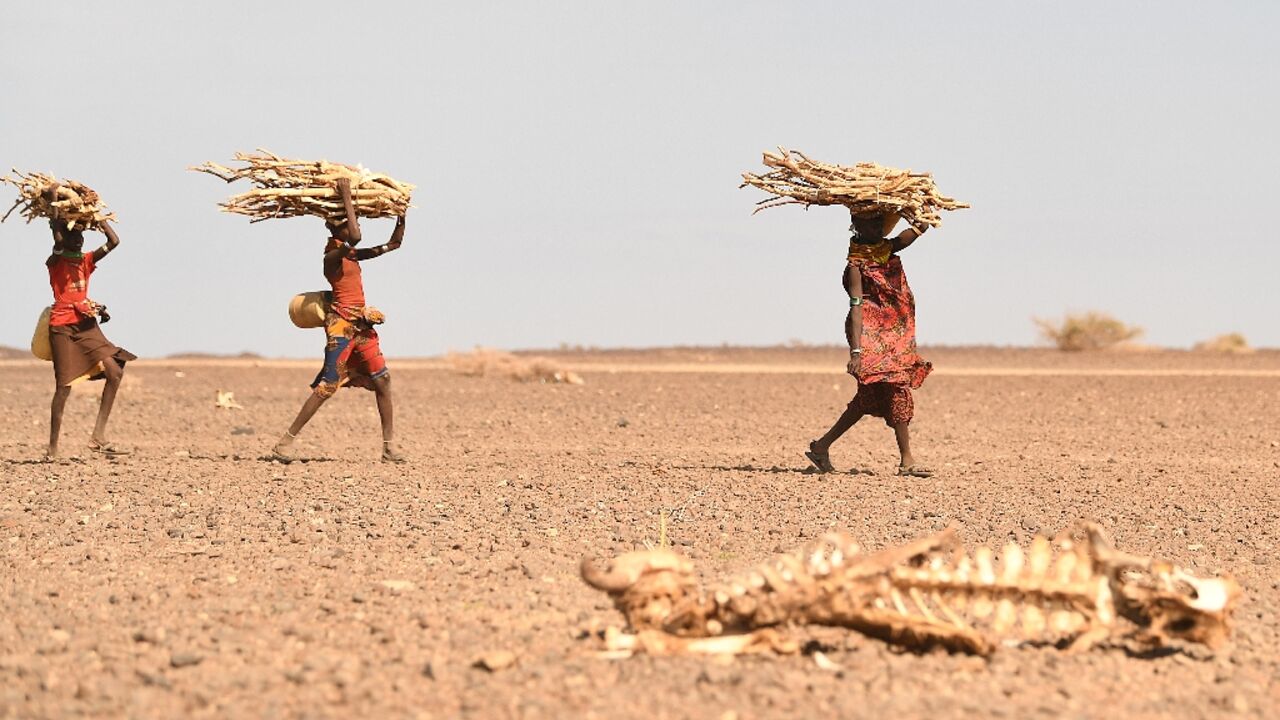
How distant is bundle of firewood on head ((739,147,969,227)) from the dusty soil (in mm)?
2121

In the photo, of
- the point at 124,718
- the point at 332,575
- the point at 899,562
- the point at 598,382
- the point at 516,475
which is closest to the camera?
the point at 124,718

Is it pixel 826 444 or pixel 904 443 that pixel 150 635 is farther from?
pixel 904 443

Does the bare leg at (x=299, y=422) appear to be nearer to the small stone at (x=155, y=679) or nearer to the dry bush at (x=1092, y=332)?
the small stone at (x=155, y=679)

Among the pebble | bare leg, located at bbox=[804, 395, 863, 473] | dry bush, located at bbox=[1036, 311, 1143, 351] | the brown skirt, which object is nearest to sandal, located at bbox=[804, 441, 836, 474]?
bare leg, located at bbox=[804, 395, 863, 473]

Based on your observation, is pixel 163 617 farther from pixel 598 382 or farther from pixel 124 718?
pixel 598 382

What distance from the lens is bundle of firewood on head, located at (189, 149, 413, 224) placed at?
38.9 ft

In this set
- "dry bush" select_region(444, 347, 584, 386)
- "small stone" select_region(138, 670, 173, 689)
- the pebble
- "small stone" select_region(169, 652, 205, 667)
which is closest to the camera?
"small stone" select_region(138, 670, 173, 689)

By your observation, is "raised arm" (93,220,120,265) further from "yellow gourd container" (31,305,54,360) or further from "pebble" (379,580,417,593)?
"pebble" (379,580,417,593)

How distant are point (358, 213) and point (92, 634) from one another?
6.58 metres

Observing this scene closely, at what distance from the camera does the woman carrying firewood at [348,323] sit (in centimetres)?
1227

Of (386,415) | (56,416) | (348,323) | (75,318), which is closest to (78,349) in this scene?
(75,318)

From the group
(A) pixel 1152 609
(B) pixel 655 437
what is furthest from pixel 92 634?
(B) pixel 655 437

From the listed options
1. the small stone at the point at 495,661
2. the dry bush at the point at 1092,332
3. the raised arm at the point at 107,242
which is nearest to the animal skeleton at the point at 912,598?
the small stone at the point at 495,661

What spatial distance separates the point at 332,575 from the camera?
743cm
